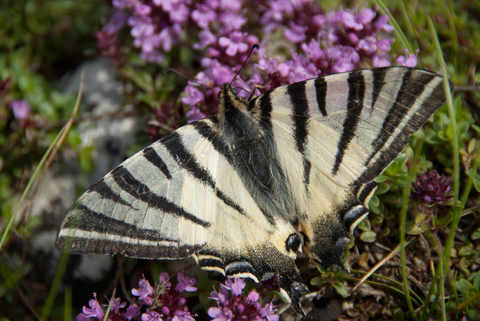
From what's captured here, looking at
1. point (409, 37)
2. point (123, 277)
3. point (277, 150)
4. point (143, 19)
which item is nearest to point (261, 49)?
point (277, 150)

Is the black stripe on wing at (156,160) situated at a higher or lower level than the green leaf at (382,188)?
higher

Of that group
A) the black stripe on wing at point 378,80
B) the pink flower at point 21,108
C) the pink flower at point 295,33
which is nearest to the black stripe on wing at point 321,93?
the black stripe on wing at point 378,80

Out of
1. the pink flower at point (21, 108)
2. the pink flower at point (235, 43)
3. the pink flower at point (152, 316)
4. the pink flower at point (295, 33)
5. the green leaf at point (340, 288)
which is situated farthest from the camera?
the pink flower at point (21, 108)

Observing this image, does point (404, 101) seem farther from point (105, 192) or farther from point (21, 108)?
point (21, 108)

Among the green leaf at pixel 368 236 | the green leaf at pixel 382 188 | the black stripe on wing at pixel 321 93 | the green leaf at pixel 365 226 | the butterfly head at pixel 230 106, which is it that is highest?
the black stripe on wing at pixel 321 93

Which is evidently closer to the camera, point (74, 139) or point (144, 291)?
point (144, 291)

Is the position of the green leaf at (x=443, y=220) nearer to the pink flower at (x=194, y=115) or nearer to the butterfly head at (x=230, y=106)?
the butterfly head at (x=230, y=106)

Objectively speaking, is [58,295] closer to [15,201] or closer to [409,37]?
[15,201]

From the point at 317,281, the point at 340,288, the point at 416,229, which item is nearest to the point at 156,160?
the point at 317,281
